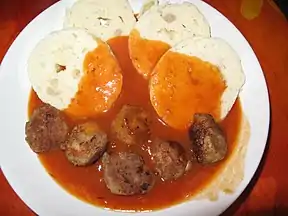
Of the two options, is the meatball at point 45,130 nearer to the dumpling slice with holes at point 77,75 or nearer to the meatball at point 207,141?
the dumpling slice with holes at point 77,75

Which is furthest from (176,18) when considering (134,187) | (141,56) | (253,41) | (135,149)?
(134,187)

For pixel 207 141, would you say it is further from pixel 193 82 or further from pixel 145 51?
pixel 145 51

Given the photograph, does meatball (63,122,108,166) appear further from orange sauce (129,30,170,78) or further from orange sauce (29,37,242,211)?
orange sauce (129,30,170,78)

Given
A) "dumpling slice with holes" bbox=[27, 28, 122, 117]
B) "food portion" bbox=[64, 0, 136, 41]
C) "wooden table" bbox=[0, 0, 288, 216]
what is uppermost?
"food portion" bbox=[64, 0, 136, 41]

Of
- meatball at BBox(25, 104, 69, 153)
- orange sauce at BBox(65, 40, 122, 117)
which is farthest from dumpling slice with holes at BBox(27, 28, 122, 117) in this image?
meatball at BBox(25, 104, 69, 153)

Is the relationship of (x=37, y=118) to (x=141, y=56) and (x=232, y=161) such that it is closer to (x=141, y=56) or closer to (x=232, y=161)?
(x=141, y=56)
